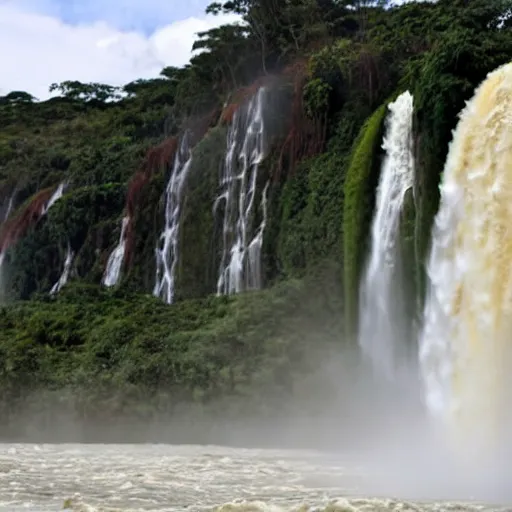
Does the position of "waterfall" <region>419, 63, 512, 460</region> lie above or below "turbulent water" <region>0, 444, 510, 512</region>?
above

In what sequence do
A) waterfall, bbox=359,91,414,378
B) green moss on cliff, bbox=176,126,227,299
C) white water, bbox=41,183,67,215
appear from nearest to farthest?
1. waterfall, bbox=359,91,414,378
2. green moss on cliff, bbox=176,126,227,299
3. white water, bbox=41,183,67,215

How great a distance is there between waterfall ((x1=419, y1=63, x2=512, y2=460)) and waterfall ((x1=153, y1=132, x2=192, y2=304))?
528 inches

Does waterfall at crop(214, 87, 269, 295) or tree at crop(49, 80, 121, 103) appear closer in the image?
waterfall at crop(214, 87, 269, 295)

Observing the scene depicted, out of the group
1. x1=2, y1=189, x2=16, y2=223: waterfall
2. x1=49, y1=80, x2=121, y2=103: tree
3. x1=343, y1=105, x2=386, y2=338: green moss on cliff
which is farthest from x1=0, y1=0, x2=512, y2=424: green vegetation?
x1=49, y1=80, x2=121, y2=103: tree

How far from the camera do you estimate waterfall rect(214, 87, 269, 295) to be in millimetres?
25672

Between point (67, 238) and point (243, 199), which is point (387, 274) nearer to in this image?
point (243, 199)

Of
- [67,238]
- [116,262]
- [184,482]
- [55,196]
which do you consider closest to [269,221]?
[116,262]

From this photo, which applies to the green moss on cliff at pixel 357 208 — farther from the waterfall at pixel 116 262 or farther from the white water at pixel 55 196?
the white water at pixel 55 196

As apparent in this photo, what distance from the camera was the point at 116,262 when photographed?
33438 mm

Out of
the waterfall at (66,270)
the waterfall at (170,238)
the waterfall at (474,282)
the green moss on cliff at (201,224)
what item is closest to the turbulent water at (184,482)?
the waterfall at (474,282)

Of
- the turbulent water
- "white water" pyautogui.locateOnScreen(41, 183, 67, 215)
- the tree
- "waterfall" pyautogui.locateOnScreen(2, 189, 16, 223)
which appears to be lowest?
the turbulent water

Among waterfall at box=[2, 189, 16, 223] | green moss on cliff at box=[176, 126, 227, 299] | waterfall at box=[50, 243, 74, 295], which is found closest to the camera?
green moss on cliff at box=[176, 126, 227, 299]

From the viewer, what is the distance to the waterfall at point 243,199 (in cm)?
2567

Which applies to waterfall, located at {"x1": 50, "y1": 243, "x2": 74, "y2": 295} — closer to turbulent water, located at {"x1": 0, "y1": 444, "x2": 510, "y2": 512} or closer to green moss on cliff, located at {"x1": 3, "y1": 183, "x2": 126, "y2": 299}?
green moss on cliff, located at {"x1": 3, "y1": 183, "x2": 126, "y2": 299}
